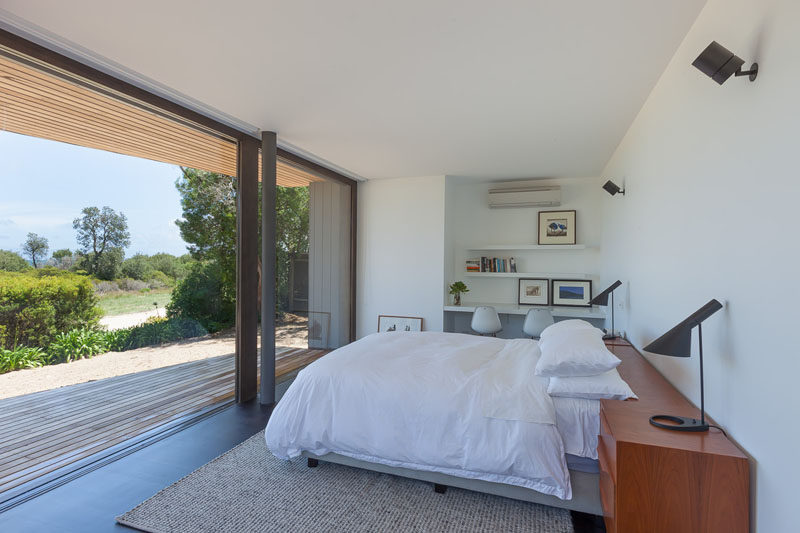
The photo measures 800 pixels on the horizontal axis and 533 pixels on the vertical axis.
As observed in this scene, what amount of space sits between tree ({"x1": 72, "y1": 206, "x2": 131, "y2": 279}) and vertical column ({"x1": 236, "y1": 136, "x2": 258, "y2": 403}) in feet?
3.17

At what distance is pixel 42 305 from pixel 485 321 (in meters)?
4.00

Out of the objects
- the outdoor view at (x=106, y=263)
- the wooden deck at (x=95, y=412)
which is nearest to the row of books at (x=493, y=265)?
the outdoor view at (x=106, y=263)

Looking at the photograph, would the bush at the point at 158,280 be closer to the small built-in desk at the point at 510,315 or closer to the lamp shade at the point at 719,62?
the small built-in desk at the point at 510,315

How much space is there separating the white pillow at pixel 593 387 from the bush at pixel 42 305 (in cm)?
290

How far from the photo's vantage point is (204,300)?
345 cm

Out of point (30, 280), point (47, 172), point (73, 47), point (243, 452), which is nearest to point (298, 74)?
point (73, 47)

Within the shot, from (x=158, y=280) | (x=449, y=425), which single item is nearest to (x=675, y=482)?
(x=449, y=425)

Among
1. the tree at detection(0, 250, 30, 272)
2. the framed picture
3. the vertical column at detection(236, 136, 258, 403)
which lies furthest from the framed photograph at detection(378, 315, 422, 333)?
the tree at detection(0, 250, 30, 272)

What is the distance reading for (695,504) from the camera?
1376mm

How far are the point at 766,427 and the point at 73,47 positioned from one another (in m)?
3.69

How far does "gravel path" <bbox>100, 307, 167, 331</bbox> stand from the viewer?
2.67 m

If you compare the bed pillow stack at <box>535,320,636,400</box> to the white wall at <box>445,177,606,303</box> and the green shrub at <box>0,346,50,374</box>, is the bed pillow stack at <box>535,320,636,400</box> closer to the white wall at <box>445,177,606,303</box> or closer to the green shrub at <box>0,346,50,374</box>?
the green shrub at <box>0,346,50,374</box>

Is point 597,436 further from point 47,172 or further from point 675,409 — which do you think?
point 47,172

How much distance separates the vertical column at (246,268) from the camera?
3.62 metres
